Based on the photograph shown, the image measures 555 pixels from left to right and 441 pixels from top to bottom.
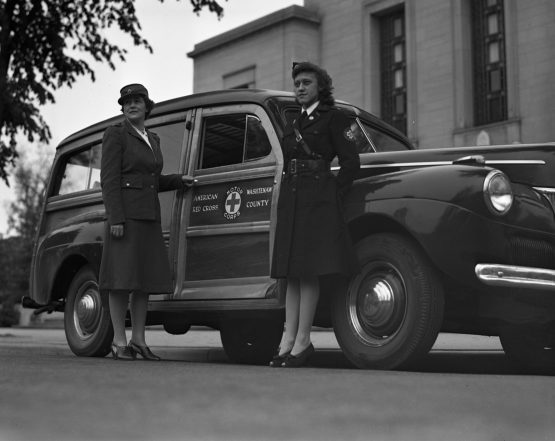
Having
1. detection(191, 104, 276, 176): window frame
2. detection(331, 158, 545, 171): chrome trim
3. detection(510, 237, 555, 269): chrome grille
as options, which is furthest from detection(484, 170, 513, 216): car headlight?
detection(191, 104, 276, 176): window frame

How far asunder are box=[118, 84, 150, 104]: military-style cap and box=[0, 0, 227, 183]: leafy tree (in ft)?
27.8

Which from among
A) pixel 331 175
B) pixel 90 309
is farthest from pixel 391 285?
pixel 90 309

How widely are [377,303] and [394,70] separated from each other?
2253cm

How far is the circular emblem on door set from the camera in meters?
6.49

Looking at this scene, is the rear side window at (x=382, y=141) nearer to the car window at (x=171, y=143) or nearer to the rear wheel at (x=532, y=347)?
the car window at (x=171, y=143)

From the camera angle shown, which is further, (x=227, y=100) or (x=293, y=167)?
(x=227, y=100)

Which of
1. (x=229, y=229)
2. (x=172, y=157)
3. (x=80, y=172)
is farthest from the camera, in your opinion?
(x=80, y=172)

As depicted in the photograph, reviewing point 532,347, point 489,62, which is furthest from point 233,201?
point 489,62

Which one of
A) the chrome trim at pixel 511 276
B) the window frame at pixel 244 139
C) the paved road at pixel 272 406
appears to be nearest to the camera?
the paved road at pixel 272 406

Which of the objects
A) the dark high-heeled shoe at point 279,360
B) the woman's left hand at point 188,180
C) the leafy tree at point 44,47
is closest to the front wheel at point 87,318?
the woman's left hand at point 188,180

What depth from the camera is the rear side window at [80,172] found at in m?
8.12

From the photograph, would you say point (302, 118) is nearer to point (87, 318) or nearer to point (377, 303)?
point (377, 303)

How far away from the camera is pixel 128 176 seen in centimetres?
662

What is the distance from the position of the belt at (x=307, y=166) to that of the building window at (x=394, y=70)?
21.3m
